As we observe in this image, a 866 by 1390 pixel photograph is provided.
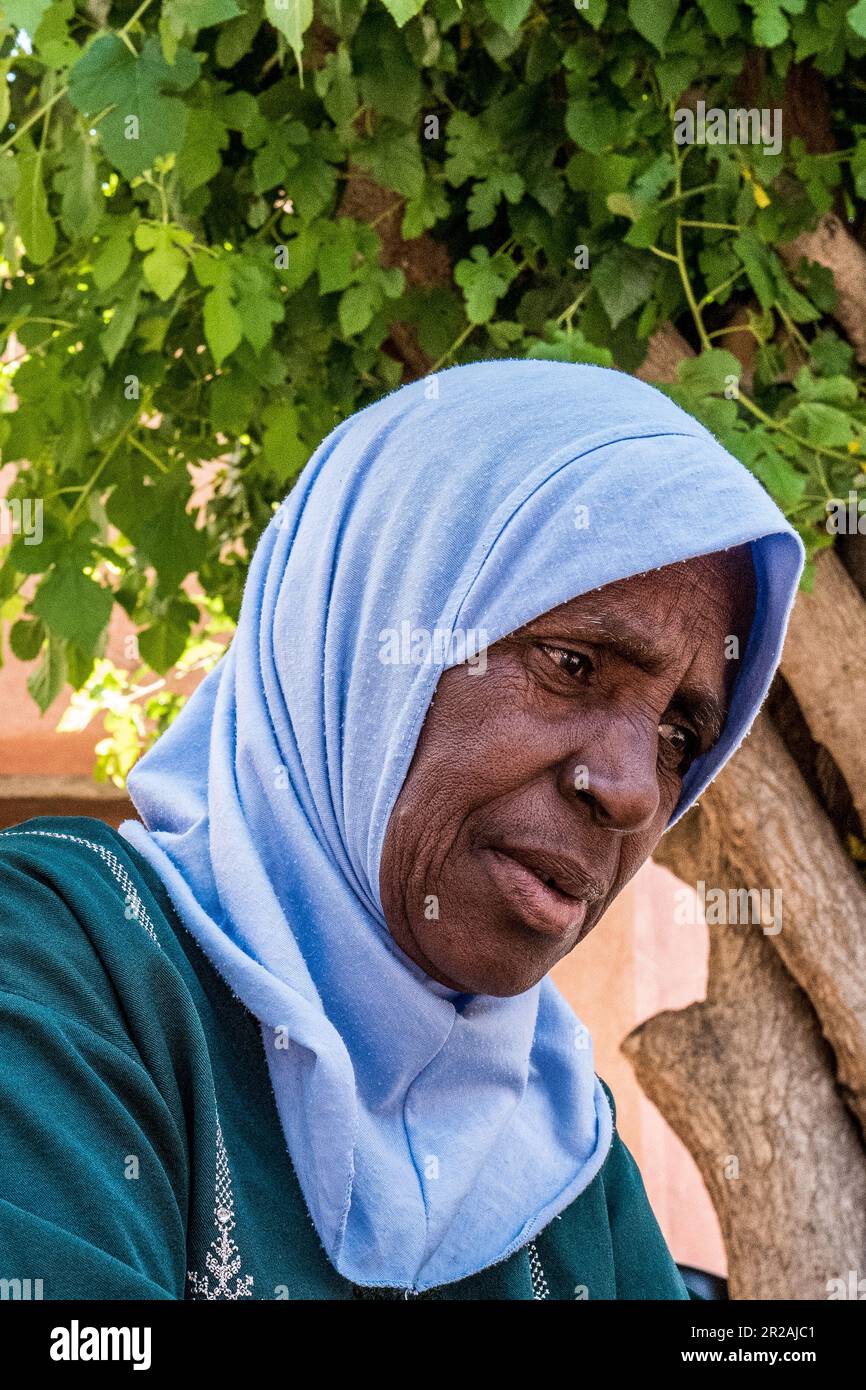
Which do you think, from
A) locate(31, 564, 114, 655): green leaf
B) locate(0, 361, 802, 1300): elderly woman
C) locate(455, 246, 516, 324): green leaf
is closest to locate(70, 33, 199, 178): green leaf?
locate(455, 246, 516, 324): green leaf

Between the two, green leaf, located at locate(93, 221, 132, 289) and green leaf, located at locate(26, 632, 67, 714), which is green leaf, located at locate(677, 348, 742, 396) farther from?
green leaf, located at locate(26, 632, 67, 714)

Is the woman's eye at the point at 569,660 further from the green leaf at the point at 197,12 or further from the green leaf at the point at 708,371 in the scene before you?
the green leaf at the point at 708,371

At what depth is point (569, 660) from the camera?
1.66m

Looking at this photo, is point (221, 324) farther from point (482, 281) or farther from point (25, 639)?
point (25, 639)

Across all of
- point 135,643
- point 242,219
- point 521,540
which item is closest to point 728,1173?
point 135,643

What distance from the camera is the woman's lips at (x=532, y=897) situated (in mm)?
1579

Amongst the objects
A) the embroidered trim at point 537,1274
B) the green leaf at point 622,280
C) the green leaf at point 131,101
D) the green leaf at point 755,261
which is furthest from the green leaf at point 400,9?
the embroidered trim at point 537,1274

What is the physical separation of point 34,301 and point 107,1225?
2.58 m

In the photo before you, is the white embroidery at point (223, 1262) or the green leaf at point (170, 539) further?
the green leaf at point (170, 539)

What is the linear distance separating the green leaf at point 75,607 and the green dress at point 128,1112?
1.67 metres

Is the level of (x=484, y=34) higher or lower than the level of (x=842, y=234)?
higher

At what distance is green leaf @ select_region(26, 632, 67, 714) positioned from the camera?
3736 mm
